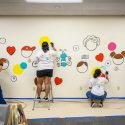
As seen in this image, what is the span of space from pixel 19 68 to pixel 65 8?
1.74m

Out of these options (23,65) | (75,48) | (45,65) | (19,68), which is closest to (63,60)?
(75,48)

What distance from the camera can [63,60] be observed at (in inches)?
254

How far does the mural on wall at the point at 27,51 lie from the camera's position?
6.43m

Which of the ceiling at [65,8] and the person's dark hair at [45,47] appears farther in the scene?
the person's dark hair at [45,47]

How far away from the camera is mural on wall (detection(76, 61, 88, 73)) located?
255 inches

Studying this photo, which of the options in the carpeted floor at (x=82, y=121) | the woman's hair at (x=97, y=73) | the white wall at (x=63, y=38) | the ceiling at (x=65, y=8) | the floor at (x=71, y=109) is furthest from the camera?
the white wall at (x=63, y=38)

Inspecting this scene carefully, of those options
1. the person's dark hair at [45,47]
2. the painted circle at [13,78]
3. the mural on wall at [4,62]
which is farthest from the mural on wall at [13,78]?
the person's dark hair at [45,47]

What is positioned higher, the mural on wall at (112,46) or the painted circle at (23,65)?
the mural on wall at (112,46)

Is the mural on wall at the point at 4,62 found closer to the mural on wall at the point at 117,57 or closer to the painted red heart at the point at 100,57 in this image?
the painted red heart at the point at 100,57

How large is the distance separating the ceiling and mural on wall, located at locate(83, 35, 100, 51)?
0.59 metres

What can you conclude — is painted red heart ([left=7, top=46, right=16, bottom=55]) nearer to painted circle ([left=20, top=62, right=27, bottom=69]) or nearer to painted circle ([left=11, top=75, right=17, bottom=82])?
painted circle ([left=20, top=62, right=27, bottom=69])

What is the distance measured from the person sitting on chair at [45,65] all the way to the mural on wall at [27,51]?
15.9 inches

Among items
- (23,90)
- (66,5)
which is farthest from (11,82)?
(66,5)

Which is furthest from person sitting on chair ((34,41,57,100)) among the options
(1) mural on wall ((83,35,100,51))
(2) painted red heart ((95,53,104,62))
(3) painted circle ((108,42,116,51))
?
(3) painted circle ((108,42,116,51))
